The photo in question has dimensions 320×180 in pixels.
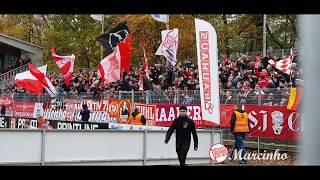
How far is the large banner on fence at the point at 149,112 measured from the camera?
1453cm

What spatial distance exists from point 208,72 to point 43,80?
27.1ft

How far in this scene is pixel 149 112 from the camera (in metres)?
14.7

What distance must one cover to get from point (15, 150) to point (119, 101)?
647 cm

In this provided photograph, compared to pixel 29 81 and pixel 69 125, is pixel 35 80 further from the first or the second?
pixel 69 125

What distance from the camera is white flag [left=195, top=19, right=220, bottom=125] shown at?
11555 mm

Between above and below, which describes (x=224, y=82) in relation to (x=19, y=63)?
below

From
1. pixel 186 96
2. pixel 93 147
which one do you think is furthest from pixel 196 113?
pixel 93 147

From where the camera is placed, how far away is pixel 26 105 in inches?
760

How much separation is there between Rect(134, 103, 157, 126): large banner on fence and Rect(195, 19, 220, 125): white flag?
3076 millimetres

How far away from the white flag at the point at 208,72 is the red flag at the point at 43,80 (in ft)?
25.6

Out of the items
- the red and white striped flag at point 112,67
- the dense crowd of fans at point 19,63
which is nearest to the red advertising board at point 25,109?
the dense crowd of fans at point 19,63
